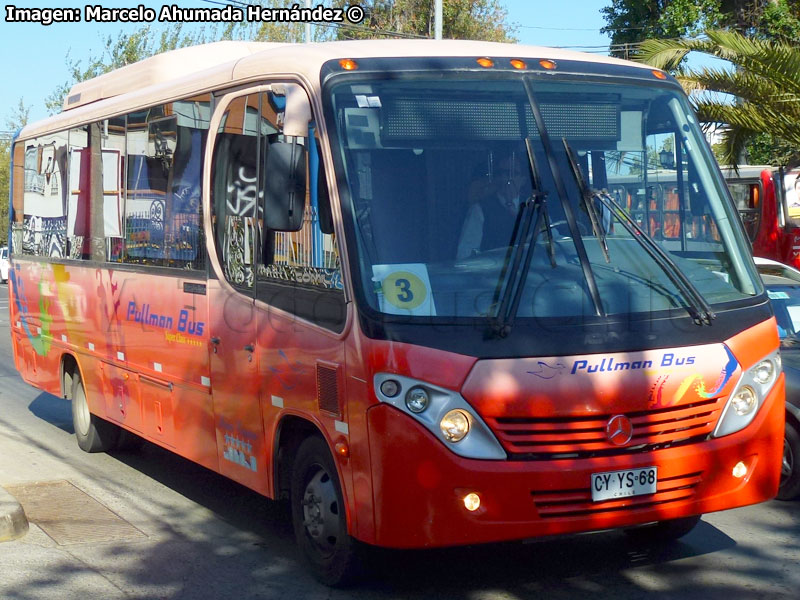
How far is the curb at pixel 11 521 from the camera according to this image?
6.93 m

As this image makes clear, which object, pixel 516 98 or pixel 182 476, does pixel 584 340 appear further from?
pixel 182 476

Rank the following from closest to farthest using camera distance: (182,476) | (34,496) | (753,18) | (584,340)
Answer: (584,340), (34,496), (182,476), (753,18)

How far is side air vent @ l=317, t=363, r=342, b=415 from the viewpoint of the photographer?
5.57 metres

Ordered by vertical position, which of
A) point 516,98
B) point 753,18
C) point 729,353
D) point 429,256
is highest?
point 753,18

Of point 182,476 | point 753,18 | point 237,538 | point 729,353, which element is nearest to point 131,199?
point 182,476

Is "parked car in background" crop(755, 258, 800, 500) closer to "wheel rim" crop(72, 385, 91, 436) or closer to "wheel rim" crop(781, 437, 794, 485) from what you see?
"wheel rim" crop(781, 437, 794, 485)

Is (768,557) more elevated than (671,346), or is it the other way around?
(671,346)

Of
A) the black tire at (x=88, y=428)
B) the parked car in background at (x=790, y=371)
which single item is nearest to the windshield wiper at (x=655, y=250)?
the parked car in background at (x=790, y=371)

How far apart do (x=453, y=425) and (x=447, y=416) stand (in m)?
0.05

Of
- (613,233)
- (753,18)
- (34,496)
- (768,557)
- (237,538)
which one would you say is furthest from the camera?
(753,18)

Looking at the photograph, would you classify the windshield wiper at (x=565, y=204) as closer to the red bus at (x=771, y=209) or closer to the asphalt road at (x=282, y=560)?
the asphalt road at (x=282, y=560)

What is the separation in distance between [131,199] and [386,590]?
4104 mm

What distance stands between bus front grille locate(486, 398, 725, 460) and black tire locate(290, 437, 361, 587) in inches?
38.5

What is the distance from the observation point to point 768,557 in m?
6.46
